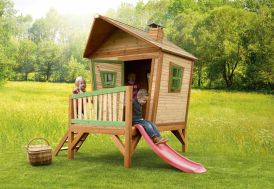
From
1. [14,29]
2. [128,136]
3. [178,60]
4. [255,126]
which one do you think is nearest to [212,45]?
[14,29]

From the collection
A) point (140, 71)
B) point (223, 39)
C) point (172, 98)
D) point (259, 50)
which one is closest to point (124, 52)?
point (172, 98)

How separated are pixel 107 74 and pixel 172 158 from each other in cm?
374

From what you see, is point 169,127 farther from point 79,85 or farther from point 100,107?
point 79,85

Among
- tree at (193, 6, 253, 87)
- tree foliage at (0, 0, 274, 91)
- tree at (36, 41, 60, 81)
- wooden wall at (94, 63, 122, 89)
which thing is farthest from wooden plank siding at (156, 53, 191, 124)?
tree at (36, 41, 60, 81)

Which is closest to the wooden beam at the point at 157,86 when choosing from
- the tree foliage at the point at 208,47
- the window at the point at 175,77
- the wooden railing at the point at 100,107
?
the window at the point at 175,77

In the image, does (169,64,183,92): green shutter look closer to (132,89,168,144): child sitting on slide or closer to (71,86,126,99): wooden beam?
(132,89,168,144): child sitting on slide

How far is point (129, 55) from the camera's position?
38.4 ft

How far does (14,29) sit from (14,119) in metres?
25.2

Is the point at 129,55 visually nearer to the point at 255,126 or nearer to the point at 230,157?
the point at 230,157

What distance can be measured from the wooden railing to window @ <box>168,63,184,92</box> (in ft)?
6.37

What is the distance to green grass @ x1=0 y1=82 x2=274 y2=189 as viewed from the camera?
8461 millimetres

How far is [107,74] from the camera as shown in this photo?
1230 cm

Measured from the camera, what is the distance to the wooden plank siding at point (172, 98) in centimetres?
1116

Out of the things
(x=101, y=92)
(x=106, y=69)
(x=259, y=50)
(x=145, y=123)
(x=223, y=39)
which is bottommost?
(x=145, y=123)
